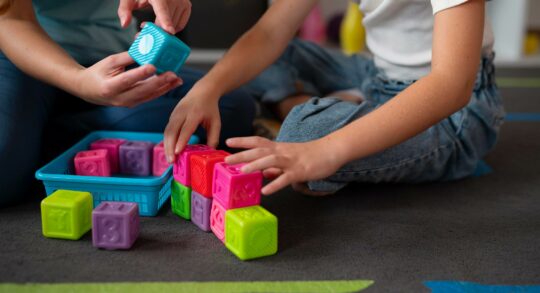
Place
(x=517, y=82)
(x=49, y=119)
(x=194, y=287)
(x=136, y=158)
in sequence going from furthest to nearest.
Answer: (x=517, y=82)
(x=49, y=119)
(x=136, y=158)
(x=194, y=287)

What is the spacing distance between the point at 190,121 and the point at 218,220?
0.58ft

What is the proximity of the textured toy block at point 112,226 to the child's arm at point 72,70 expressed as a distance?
154 mm

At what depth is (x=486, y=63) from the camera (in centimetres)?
105

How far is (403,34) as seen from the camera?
3.46 ft

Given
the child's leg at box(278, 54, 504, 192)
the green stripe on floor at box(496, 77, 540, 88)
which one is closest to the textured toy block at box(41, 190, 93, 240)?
the child's leg at box(278, 54, 504, 192)

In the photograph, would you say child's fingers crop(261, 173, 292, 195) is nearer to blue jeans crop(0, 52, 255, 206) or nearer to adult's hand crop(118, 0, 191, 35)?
adult's hand crop(118, 0, 191, 35)

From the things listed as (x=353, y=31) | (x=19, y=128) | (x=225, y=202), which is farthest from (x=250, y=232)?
(x=353, y=31)

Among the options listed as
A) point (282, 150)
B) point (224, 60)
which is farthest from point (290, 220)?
point (224, 60)

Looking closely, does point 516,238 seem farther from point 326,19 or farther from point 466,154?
point 326,19

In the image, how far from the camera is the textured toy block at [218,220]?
760 mm

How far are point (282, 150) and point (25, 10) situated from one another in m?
0.53

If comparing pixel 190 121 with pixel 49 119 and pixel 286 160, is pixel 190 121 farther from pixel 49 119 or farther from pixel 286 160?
pixel 49 119

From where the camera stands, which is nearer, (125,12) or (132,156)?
(125,12)

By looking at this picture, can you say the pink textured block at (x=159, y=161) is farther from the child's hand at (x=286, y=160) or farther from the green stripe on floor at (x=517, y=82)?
the green stripe on floor at (x=517, y=82)
